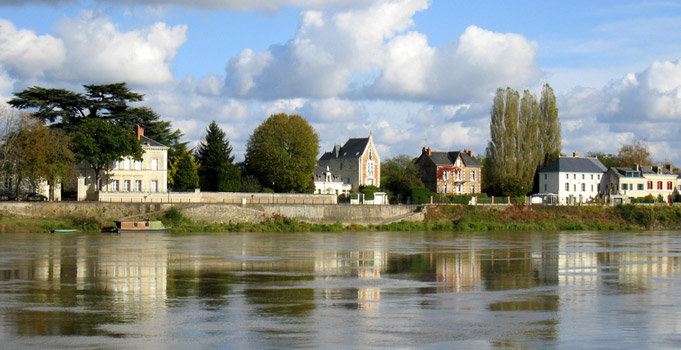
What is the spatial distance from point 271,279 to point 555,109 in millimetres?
66460

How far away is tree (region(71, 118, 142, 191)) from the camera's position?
58875mm

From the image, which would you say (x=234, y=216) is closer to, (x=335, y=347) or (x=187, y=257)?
(x=187, y=257)

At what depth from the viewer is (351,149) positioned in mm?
Answer: 87625

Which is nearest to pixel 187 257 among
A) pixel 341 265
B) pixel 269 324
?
pixel 341 265

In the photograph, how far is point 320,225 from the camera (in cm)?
5934

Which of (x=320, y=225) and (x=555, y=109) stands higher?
(x=555, y=109)

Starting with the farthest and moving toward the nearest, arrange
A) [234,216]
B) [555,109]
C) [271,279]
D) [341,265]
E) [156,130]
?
[555,109]
[156,130]
[234,216]
[341,265]
[271,279]

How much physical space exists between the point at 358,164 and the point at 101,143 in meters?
32.6

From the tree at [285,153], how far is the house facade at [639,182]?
37.0 m

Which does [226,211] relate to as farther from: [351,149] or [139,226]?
[351,149]

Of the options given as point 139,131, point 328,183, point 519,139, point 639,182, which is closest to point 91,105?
point 139,131

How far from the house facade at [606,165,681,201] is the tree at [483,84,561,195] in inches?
368

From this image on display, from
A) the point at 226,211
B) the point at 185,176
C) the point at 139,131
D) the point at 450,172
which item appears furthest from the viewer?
the point at 450,172

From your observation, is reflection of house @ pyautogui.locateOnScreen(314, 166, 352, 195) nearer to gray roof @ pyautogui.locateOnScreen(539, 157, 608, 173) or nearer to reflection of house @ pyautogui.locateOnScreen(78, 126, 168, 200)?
reflection of house @ pyautogui.locateOnScreen(78, 126, 168, 200)
